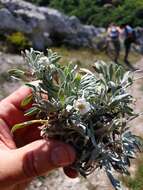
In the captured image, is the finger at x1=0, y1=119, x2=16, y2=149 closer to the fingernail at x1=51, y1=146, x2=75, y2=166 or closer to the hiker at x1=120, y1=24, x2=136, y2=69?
the fingernail at x1=51, y1=146, x2=75, y2=166

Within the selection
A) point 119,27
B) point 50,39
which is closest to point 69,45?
point 50,39

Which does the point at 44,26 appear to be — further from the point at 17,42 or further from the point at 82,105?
the point at 82,105

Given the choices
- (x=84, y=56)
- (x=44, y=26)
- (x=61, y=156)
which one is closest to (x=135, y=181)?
(x=61, y=156)

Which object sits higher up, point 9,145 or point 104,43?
point 9,145

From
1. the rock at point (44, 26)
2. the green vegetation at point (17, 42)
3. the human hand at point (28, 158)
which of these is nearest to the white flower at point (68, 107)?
the human hand at point (28, 158)

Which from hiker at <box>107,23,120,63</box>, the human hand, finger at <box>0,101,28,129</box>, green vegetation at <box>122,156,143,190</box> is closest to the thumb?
the human hand

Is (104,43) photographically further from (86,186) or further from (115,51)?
(86,186)
